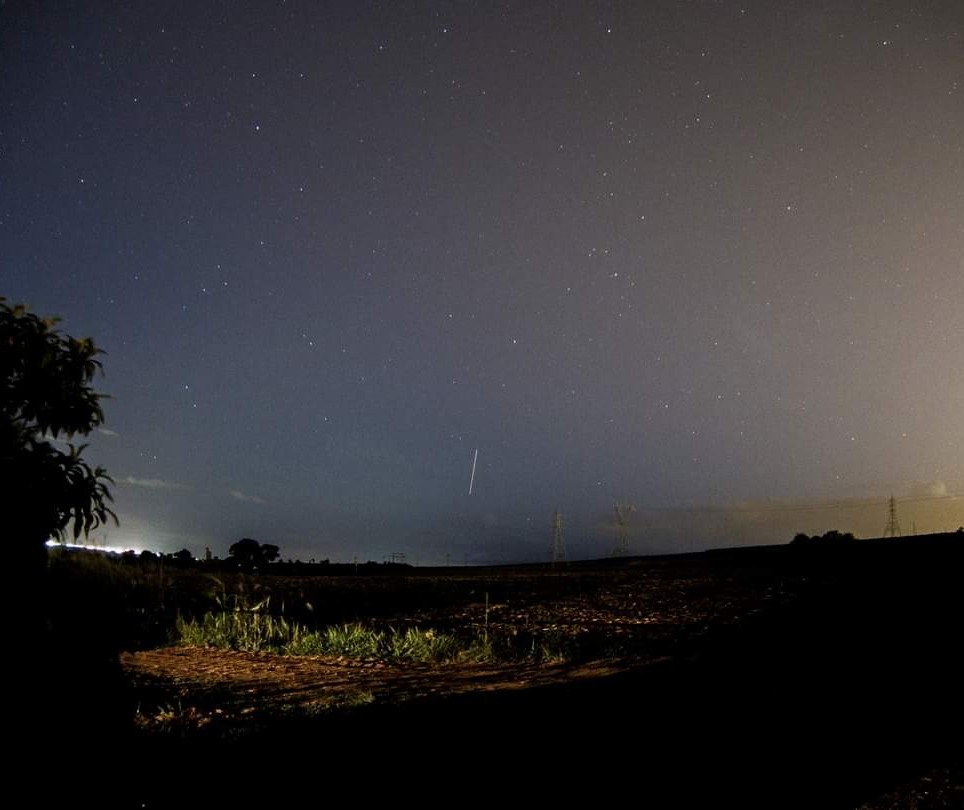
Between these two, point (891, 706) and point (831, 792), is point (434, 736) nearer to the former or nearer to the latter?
point (831, 792)

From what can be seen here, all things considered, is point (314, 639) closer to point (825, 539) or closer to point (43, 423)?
point (43, 423)

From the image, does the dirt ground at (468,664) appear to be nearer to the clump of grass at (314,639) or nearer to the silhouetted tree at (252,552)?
the clump of grass at (314,639)

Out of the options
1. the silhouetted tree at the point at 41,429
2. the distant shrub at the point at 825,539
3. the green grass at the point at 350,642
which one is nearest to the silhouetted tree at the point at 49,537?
the silhouetted tree at the point at 41,429

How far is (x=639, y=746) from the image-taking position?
13.1 feet

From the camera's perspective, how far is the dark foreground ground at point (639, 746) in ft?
11.1

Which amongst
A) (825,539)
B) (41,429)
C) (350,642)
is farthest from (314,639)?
(825,539)

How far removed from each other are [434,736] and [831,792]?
2308 millimetres

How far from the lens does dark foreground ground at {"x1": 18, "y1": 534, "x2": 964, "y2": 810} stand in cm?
340

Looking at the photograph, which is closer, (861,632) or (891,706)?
(891,706)

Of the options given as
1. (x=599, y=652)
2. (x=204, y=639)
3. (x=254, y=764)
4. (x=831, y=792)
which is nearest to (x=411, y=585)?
(x=204, y=639)

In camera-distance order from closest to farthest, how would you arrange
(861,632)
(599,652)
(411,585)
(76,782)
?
(76,782)
(861,632)
(599,652)
(411,585)

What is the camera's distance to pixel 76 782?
3586mm

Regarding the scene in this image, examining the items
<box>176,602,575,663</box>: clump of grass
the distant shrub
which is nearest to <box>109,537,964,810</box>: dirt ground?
<box>176,602,575,663</box>: clump of grass

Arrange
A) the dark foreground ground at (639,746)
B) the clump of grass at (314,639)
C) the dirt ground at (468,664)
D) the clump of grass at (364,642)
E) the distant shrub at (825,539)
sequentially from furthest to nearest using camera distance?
the distant shrub at (825,539), the clump of grass at (314,639), the clump of grass at (364,642), the dirt ground at (468,664), the dark foreground ground at (639,746)
